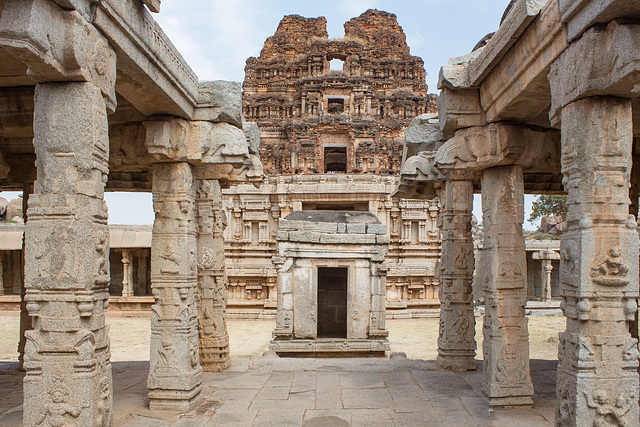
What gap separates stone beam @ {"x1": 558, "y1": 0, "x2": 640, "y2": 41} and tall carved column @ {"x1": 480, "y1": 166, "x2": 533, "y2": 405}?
225 cm

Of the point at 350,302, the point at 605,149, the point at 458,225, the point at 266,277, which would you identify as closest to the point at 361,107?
the point at 266,277

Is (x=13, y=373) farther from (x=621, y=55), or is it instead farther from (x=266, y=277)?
(x=266, y=277)

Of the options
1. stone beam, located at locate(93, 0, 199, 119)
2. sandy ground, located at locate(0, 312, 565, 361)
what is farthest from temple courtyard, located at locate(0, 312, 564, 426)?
sandy ground, located at locate(0, 312, 565, 361)

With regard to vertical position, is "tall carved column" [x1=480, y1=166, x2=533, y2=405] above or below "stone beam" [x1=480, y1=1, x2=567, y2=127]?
below

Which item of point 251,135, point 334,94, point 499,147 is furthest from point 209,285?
point 334,94

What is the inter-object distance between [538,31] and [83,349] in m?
4.10

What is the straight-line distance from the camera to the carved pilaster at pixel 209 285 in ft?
23.6

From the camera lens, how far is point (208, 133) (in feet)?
18.1

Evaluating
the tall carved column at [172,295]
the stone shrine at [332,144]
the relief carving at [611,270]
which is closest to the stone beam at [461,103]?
the relief carving at [611,270]

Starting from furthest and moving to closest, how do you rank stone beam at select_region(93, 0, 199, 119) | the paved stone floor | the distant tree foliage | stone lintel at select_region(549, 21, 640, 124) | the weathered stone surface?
the distant tree foliage < the weathered stone surface < the paved stone floor < stone beam at select_region(93, 0, 199, 119) < stone lintel at select_region(549, 21, 640, 124)

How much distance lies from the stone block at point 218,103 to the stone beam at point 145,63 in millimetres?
98

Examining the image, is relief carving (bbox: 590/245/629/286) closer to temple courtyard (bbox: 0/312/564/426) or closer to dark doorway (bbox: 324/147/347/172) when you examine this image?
temple courtyard (bbox: 0/312/564/426)

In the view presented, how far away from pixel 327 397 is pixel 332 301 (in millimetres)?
6977

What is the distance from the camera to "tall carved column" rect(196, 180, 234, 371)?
7207 millimetres
